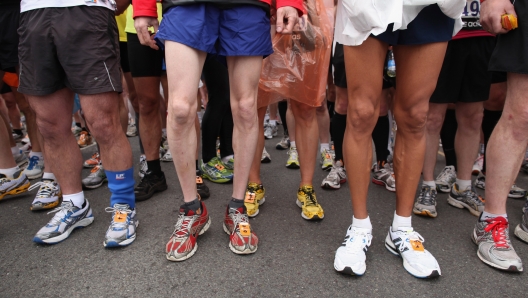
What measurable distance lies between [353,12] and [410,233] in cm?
115

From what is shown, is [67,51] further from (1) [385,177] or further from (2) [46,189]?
(1) [385,177]

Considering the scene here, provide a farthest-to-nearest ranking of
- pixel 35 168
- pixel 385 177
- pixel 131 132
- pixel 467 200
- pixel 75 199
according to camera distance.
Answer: pixel 131 132 < pixel 35 168 < pixel 385 177 < pixel 467 200 < pixel 75 199

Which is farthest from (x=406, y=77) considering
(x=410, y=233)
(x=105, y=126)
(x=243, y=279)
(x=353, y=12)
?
(x=105, y=126)

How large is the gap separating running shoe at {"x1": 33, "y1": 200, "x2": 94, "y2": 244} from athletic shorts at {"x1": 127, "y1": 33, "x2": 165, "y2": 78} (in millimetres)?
1031

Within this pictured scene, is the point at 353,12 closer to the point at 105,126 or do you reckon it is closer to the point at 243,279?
the point at 243,279

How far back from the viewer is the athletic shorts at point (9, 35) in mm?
2494

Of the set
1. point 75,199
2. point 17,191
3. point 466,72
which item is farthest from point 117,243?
point 466,72

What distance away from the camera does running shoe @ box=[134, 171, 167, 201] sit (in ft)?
8.96

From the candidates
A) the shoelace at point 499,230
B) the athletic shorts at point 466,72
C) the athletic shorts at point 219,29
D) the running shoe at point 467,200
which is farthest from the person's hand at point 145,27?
the running shoe at point 467,200

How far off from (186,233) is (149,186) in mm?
1035

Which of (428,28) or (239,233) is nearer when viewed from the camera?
(428,28)

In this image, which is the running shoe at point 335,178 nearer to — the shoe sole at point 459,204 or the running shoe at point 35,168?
the shoe sole at point 459,204

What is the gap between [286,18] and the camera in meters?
1.86

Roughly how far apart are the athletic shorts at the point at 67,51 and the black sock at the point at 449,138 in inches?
106
